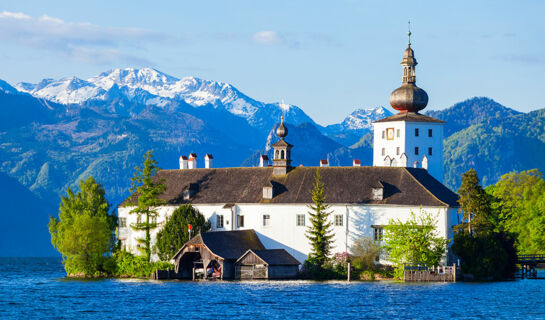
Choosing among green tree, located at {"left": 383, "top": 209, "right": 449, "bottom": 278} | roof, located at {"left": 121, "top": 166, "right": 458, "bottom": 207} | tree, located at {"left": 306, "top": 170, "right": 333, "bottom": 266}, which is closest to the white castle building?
roof, located at {"left": 121, "top": 166, "right": 458, "bottom": 207}

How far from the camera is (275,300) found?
82250 millimetres

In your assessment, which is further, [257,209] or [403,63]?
[403,63]

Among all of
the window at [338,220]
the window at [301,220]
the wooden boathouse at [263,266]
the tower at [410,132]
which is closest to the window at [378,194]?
the window at [338,220]

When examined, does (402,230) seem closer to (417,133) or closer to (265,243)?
(265,243)

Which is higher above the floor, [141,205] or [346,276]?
[141,205]

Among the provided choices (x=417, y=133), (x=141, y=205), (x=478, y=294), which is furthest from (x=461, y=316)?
(x=417, y=133)

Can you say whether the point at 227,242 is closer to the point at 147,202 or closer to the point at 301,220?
the point at 301,220

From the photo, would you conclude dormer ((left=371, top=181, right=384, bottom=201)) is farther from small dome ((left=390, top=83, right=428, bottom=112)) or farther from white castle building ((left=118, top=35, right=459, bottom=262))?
small dome ((left=390, top=83, right=428, bottom=112))

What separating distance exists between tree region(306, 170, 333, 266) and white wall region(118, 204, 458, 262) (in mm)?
831

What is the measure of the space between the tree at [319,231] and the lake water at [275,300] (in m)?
6.02

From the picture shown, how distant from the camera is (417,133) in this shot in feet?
449

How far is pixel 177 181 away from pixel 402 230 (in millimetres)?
30106

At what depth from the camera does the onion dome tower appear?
139 m

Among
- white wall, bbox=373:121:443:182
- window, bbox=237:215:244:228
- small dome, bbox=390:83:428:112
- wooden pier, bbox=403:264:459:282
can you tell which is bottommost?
wooden pier, bbox=403:264:459:282
